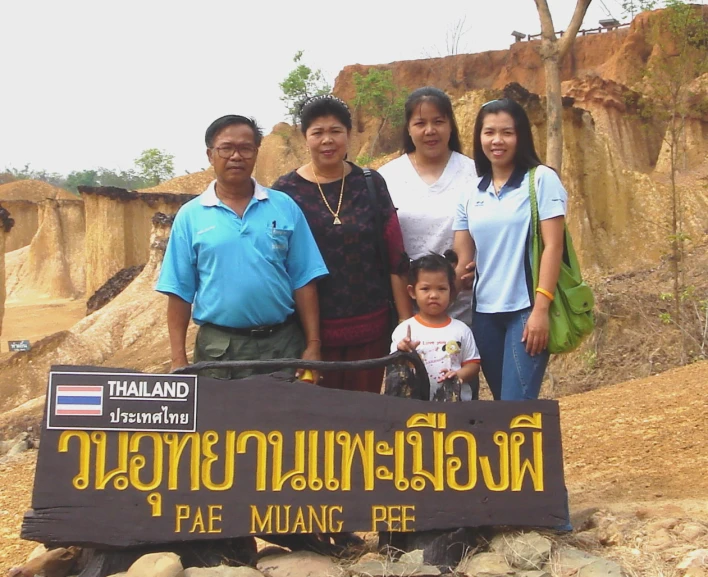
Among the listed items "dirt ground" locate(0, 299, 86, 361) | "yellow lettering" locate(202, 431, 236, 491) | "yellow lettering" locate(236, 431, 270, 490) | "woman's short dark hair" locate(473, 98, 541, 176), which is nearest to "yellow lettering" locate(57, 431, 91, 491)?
"yellow lettering" locate(202, 431, 236, 491)

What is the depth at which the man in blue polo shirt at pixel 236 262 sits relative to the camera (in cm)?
279

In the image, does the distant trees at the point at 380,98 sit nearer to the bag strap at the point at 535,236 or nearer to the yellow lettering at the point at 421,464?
the bag strap at the point at 535,236

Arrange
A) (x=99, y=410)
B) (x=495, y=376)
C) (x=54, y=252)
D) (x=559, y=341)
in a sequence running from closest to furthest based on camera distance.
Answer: (x=99, y=410) → (x=559, y=341) → (x=495, y=376) → (x=54, y=252)

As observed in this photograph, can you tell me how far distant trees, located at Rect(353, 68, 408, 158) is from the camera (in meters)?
33.7

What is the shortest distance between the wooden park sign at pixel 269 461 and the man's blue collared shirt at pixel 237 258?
1.09 ft

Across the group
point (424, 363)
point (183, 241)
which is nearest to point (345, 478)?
point (424, 363)

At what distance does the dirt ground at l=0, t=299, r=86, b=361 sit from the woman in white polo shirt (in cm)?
1741

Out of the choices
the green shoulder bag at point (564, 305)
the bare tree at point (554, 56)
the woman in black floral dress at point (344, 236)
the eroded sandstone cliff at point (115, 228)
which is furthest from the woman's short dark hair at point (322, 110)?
the eroded sandstone cliff at point (115, 228)

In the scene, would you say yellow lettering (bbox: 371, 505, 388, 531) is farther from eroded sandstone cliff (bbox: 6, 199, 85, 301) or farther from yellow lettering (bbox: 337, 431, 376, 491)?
eroded sandstone cliff (bbox: 6, 199, 85, 301)

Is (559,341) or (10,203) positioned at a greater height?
(10,203)

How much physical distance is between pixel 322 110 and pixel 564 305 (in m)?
1.14

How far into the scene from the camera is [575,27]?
869 cm

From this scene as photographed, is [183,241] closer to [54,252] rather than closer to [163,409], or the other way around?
[163,409]

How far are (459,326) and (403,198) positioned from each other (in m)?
0.58
